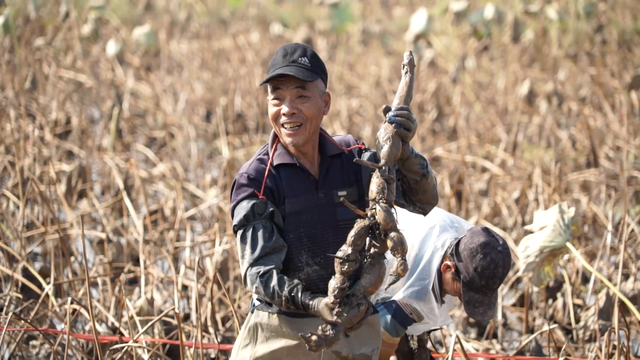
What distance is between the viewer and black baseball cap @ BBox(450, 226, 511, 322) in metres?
2.01

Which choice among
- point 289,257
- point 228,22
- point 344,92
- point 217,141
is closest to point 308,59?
point 289,257

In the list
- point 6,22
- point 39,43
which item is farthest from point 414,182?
point 39,43

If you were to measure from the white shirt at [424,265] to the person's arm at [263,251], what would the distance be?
0.43 meters

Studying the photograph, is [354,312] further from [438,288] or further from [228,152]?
[228,152]

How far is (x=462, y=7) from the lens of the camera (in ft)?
16.1

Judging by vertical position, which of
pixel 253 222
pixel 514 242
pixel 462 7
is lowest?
pixel 514 242

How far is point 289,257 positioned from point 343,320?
30 centimetres

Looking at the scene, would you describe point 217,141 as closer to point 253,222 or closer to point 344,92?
point 344,92

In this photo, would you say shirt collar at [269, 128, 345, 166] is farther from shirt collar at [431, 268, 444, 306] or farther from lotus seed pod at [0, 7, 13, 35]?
lotus seed pod at [0, 7, 13, 35]

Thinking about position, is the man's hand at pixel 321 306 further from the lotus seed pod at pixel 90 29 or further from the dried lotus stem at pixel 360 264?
the lotus seed pod at pixel 90 29

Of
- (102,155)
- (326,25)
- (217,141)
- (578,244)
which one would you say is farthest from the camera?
(326,25)

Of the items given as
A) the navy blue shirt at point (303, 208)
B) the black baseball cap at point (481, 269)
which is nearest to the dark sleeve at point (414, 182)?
the navy blue shirt at point (303, 208)

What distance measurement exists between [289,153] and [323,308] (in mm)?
402

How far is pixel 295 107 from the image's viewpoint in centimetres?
175
